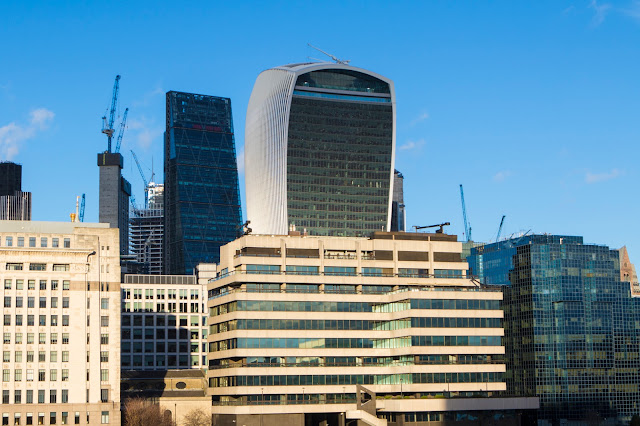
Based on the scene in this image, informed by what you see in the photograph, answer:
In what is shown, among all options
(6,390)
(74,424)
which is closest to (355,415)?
(74,424)

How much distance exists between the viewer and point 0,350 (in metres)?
199

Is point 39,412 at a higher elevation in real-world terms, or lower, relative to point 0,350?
lower

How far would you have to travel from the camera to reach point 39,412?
648 ft

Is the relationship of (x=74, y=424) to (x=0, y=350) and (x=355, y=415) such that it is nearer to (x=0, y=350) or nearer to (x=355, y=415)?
(x=0, y=350)

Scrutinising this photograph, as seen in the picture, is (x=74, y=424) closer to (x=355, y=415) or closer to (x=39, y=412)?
(x=39, y=412)

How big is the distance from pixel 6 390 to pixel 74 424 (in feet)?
48.9

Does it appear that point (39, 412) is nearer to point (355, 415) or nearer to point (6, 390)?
point (6, 390)

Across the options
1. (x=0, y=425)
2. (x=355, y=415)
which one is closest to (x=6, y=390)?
(x=0, y=425)

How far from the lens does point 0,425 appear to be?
194750 millimetres

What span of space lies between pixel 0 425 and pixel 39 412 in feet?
25.0

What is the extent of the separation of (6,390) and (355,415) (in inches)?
2725

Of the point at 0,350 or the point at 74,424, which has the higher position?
the point at 0,350

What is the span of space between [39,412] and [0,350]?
14.6 meters

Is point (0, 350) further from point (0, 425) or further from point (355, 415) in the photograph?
point (355, 415)
